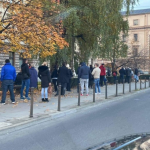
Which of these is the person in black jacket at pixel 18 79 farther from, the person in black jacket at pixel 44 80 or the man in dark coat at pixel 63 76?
the person in black jacket at pixel 44 80

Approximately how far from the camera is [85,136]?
6906 mm

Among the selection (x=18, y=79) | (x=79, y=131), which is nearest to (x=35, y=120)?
(x=79, y=131)

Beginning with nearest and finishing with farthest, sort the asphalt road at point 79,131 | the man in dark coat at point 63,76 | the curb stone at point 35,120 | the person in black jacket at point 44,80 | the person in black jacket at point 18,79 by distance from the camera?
1. the asphalt road at point 79,131
2. the curb stone at point 35,120
3. the person in black jacket at point 44,80
4. the man in dark coat at point 63,76
5. the person in black jacket at point 18,79

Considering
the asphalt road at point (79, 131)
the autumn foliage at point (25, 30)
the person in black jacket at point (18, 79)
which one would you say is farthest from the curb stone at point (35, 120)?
the person in black jacket at point (18, 79)

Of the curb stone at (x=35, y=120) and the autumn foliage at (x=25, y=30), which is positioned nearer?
the curb stone at (x=35, y=120)

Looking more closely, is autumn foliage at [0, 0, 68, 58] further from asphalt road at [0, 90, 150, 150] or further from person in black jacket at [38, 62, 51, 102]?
asphalt road at [0, 90, 150, 150]

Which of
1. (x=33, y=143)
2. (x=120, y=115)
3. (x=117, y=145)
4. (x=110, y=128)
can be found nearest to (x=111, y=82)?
(x=120, y=115)

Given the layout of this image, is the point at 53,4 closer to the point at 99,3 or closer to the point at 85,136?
the point at 99,3

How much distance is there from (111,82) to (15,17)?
604 inches

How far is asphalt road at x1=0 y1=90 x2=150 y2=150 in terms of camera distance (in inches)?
245

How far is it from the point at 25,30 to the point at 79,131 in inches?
296

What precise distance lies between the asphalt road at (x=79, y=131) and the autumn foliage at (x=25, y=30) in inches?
202

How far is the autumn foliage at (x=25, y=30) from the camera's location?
44.2ft

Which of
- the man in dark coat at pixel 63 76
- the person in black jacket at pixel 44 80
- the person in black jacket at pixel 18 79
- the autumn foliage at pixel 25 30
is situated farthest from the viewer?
the person in black jacket at pixel 18 79
